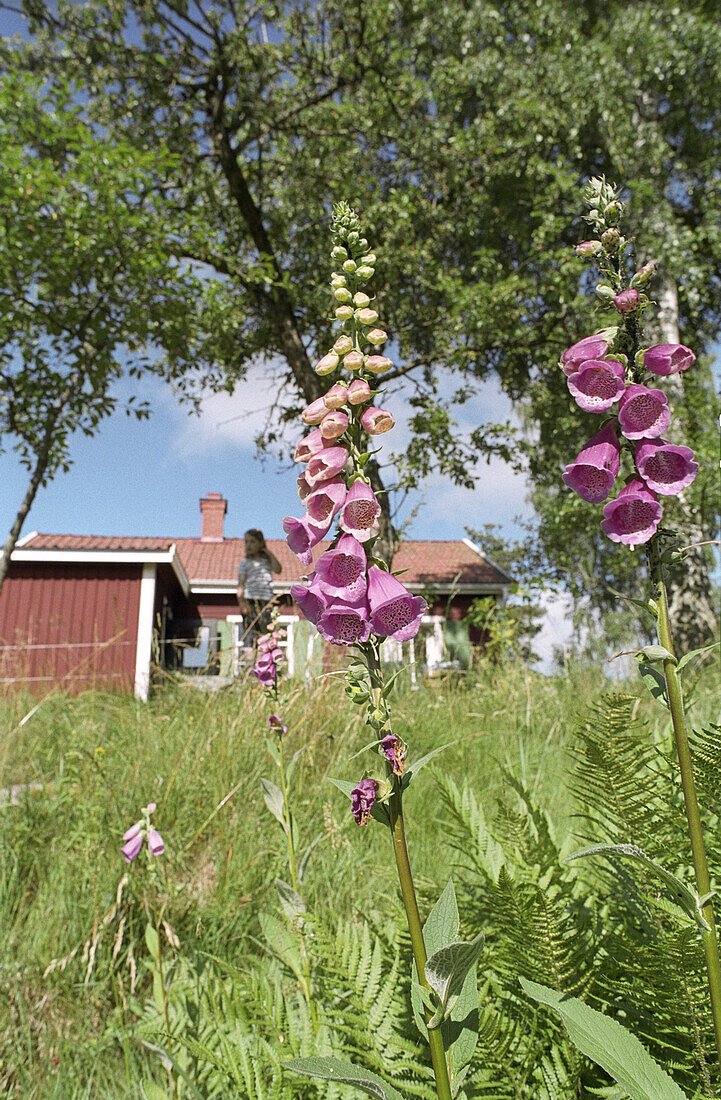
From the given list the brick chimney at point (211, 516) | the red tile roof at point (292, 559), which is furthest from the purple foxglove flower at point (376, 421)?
the brick chimney at point (211, 516)

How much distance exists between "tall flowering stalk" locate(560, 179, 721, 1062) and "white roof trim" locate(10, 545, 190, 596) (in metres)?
13.9

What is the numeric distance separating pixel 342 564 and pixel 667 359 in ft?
1.93

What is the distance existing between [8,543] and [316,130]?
8.43 metres

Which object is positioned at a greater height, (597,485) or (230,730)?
(597,485)

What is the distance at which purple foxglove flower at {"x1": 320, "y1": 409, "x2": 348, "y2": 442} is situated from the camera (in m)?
0.95

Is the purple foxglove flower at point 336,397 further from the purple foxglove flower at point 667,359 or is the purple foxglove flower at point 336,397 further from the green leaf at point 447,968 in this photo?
the green leaf at point 447,968

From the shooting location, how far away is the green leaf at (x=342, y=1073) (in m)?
0.68

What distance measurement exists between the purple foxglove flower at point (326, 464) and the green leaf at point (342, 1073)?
718 millimetres

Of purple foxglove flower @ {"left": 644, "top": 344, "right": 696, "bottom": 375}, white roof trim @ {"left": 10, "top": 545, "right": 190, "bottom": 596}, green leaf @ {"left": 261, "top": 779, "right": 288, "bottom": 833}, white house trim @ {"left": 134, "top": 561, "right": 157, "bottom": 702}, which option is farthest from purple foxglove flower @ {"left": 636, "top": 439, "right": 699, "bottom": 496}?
white roof trim @ {"left": 10, "top": 545, "right": 190, "bottom": 596}

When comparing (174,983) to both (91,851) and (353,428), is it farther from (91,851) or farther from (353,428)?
(353,428)

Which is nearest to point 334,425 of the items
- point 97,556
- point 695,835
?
point 695,835

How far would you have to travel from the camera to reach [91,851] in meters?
2.67

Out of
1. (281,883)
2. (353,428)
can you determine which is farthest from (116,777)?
(353,428)

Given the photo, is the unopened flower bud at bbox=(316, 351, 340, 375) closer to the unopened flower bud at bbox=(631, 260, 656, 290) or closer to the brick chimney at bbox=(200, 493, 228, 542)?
the unopened flower bud at bbox=(631, 260, 656, 290)
